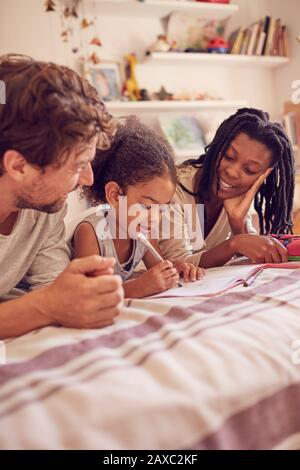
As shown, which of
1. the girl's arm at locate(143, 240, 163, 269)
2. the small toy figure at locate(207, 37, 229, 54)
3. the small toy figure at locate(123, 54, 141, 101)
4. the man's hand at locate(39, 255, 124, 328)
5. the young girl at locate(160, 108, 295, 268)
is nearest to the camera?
the man's hand at locate(39, 255, 124, 328)

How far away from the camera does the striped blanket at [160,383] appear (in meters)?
0.46

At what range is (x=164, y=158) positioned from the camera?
126cm

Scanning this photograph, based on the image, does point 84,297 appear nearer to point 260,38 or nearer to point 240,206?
point 240,206

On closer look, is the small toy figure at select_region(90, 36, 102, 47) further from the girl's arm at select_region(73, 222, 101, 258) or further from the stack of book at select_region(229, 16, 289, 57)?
the girl's arm at select_region(73, 222, 101, 258)

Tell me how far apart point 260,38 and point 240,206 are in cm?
216

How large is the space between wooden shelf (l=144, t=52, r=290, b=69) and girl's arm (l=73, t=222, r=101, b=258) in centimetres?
210

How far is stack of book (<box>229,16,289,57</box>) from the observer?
326cm

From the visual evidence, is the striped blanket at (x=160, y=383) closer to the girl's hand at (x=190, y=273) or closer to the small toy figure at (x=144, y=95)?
the girl's hand at (x=190, y=273)

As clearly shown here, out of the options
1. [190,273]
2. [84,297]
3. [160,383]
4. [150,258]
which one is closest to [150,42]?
[150,258]

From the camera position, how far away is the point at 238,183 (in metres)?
1.50

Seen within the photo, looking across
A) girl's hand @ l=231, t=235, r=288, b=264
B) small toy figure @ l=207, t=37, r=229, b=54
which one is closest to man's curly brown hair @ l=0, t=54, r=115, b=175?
girl's hand @ l=231, t=235, r=288, b=264

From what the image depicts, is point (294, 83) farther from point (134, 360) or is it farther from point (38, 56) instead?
point (134, 360)

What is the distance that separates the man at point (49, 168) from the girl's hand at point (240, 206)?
679mm

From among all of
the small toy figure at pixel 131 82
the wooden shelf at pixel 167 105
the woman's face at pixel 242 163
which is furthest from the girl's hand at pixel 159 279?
the small toy figure at pixel 131 82
